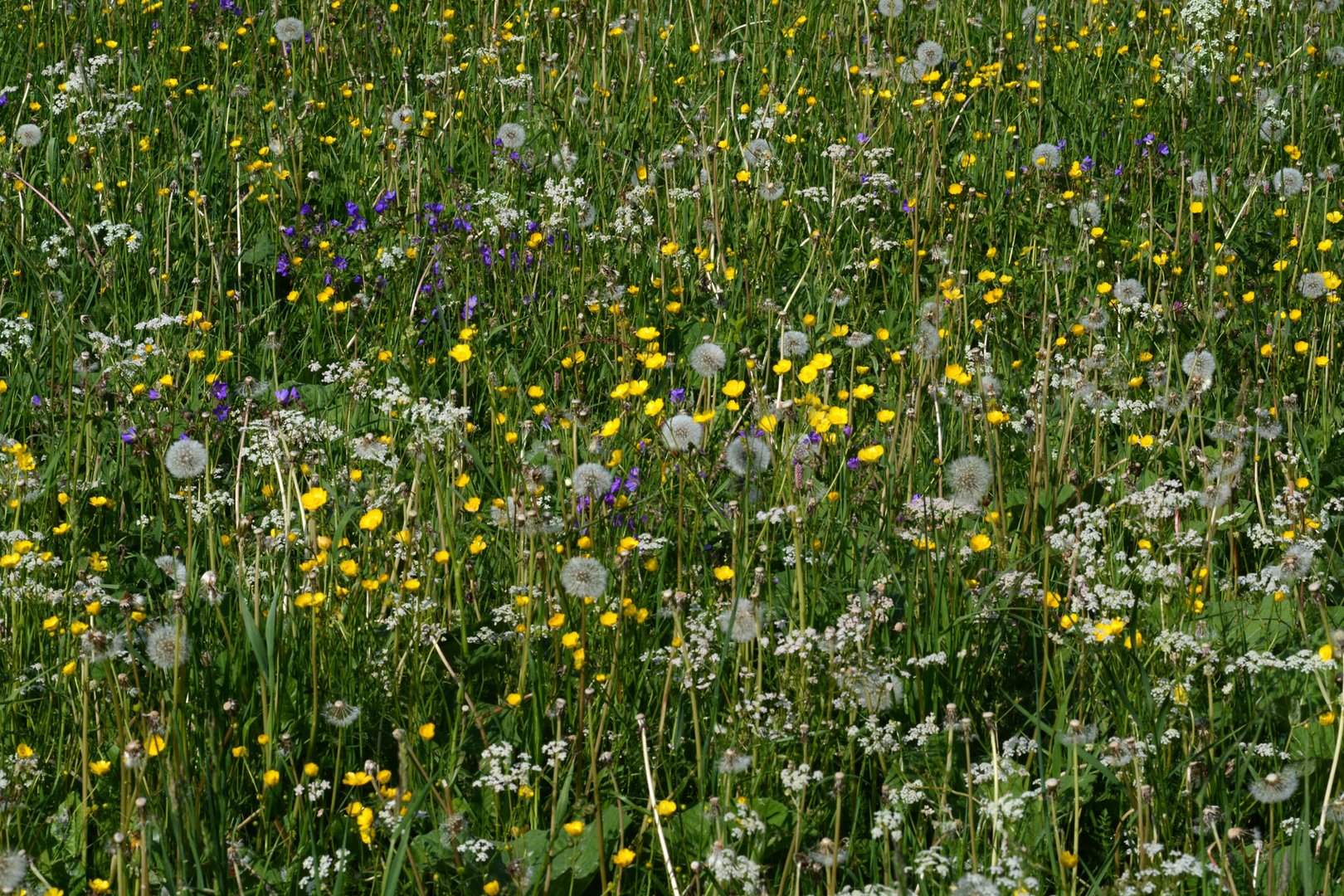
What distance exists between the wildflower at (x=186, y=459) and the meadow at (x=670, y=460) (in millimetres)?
10

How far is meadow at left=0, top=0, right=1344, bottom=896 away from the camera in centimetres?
200

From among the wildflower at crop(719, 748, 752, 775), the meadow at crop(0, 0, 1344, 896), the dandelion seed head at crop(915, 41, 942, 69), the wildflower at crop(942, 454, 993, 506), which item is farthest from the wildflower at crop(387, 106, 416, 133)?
the wildflower at crop(719, 748, 752, 775)

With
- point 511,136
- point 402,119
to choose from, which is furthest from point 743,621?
point 402,119

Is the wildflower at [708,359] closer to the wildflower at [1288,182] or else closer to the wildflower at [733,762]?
the wildflower at [733,762]

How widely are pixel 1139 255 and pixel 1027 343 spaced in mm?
448

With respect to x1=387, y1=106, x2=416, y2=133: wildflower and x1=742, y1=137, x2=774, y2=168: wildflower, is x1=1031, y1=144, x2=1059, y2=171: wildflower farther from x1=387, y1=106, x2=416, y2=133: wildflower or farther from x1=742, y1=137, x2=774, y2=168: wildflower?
x1=387, y1=106, x2=416, y2=133: wildflower

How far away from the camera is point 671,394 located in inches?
122

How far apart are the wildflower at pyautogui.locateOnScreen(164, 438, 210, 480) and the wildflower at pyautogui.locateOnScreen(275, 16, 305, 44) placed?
8.62 ft

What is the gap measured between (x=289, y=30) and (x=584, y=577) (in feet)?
10.9

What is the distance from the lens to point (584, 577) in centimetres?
224

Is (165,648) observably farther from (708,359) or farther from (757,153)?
(757,153)

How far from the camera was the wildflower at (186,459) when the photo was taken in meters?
2.62

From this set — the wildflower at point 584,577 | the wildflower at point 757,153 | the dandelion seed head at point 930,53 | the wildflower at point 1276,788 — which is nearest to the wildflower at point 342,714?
the wildflower at point 584,577

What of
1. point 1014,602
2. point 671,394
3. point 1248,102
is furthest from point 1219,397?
point 1248,102
